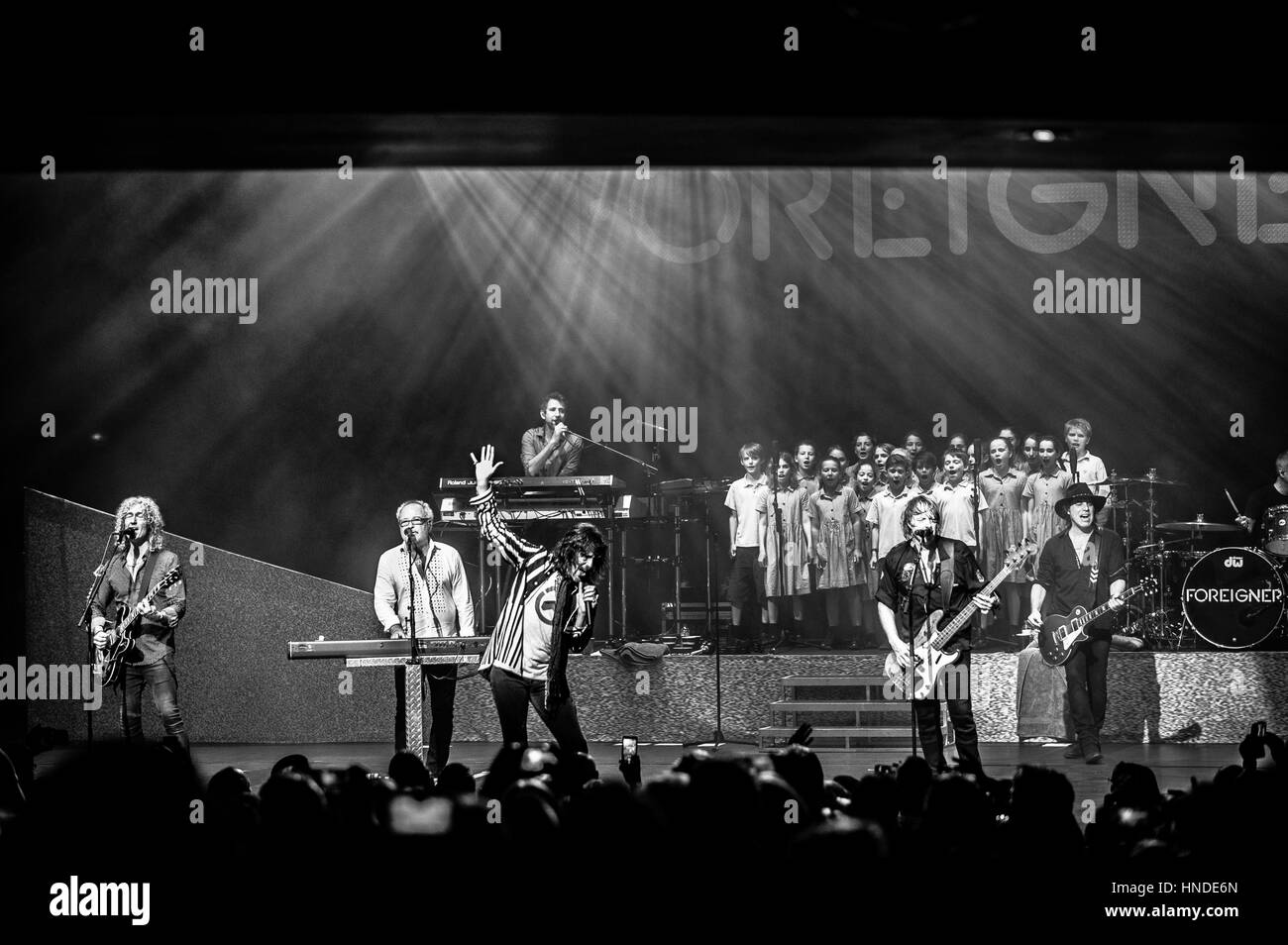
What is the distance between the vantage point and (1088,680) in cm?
970

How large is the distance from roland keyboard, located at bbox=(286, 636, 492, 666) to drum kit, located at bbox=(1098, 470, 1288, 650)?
6.09 meters

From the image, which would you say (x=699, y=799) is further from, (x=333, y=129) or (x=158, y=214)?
(x=158, y=214)

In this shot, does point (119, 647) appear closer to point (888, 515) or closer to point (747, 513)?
point (747, 513)

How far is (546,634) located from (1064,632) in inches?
172

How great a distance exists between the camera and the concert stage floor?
8.80m

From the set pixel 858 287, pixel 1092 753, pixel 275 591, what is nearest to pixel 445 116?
pixel 1092 753

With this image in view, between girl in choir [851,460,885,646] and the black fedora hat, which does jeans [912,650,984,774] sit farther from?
girl in choir [851,460,885,646]

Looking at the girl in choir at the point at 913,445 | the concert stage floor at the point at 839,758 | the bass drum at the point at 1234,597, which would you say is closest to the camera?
the concert stage floor at the point at 839,758

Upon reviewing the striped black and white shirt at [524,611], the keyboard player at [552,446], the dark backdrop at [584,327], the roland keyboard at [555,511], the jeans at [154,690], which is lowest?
the jeans at [154,690]

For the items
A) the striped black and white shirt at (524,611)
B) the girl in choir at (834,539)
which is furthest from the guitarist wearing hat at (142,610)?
the girl in choir at (834,539)

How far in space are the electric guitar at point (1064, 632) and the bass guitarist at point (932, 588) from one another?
5.47ft

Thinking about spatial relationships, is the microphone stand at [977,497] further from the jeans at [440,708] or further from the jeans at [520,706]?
the jeans at [520,706]

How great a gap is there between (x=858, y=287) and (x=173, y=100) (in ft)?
31.5

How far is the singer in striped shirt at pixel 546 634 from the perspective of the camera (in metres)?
7.18
